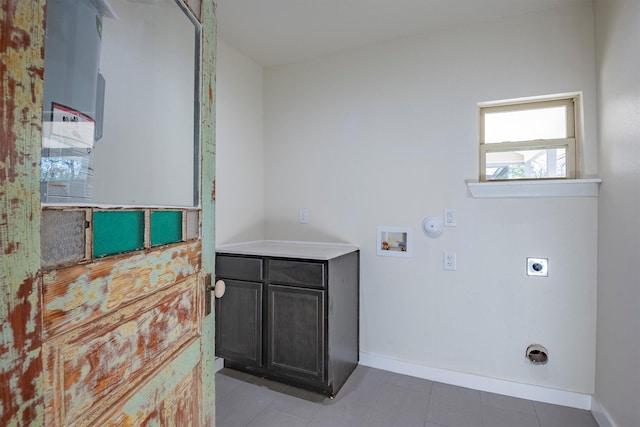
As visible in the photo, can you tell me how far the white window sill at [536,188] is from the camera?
1876mm

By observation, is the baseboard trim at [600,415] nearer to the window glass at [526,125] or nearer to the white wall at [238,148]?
the window glass at [526,125]

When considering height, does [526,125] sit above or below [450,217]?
above

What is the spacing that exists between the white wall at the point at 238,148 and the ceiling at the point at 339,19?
22 cm

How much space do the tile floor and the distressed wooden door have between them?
1143 mm

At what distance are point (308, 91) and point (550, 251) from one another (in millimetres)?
2140

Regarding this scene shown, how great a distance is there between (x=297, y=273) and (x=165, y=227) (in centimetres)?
137

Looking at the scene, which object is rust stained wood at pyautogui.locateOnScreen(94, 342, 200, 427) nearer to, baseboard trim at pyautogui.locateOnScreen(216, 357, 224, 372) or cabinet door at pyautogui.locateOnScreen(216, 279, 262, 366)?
cabinet door at pyautogui.locateOnScreen(216, 279, 262, 366)

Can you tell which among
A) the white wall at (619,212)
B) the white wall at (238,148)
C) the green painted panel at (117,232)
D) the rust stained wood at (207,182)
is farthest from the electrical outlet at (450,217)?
the green painted panel at (117,232)

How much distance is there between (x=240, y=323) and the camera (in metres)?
2.27

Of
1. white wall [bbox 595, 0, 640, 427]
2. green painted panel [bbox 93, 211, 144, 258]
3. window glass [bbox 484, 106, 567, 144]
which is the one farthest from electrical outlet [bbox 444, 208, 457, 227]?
green painted panel [bbox 93, 211, 144, 258]

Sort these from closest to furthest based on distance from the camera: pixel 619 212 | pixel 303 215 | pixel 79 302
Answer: pixel 79 302, pixel 619 212, pixel 303 215

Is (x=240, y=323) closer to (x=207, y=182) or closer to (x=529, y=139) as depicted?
(x=207, y=182)

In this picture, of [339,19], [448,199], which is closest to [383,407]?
[448,199]

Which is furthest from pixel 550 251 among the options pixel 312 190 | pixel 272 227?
pixel 272 227
